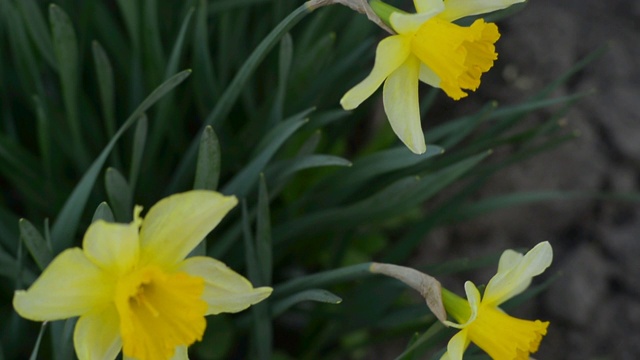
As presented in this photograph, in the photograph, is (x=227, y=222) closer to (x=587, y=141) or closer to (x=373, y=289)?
(x=373, y=289)

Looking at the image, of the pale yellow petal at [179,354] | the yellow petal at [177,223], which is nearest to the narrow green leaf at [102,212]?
the yellow petal at [177,223]

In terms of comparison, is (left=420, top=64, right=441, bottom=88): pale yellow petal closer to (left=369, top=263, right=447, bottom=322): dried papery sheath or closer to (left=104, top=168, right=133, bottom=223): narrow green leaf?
(left=369, top=263, right=447, bottom=322): dried papery sheath

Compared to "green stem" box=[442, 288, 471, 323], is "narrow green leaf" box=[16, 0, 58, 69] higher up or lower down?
higher up

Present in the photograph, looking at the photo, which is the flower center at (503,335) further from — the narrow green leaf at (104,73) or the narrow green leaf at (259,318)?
the narrow green leaf at (104,73)

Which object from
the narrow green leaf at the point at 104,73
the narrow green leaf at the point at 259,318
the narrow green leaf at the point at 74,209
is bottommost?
the narrow green leaf at the point at 259,318

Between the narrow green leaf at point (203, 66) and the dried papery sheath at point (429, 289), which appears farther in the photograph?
the narrow green leaf at point (203, 66)

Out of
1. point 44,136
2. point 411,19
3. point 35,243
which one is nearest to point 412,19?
point 411,19

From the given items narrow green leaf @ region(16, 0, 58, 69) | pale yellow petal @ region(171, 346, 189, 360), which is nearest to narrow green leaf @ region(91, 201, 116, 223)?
pale yellow petal @ region(171, 346, 189, 360)
